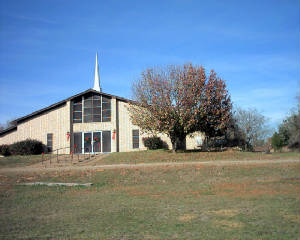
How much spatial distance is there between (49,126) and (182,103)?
49.4ft

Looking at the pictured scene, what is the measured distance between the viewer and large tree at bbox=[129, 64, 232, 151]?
24.9m

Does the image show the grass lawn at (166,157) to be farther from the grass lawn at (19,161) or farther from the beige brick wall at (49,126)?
the beige brick wall at (49,126)

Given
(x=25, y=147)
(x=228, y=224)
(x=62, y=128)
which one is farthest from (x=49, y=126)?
(x=228, y=224)

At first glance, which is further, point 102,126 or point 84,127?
point 84,127

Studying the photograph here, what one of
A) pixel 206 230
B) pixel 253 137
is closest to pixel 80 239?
pixel 206 230

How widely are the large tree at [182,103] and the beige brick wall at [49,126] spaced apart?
8.93 meters

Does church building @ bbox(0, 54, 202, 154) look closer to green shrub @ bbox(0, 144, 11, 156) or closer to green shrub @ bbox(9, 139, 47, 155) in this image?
green shrub @ bbox(9, 139, 47, 155)

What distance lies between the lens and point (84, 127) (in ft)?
107

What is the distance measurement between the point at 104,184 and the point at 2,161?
1443 cm

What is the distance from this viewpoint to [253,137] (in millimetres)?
Answer: 43156

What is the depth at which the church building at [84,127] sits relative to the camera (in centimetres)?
3175

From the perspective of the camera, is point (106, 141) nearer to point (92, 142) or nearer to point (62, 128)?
point (92, 142)

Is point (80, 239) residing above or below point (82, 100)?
below

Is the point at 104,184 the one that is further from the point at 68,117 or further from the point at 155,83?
the point at 68,117
